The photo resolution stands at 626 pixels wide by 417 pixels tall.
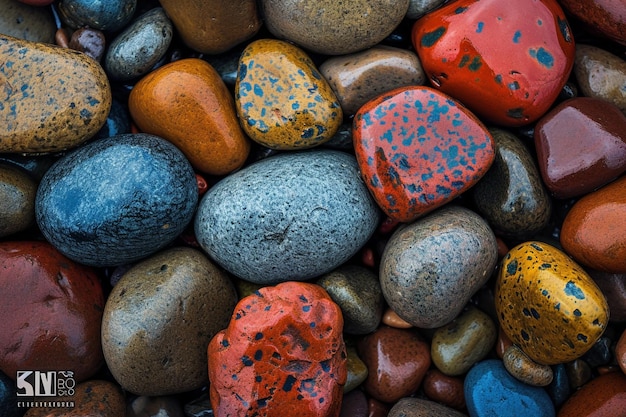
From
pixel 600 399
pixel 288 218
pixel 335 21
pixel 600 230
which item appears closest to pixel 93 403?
pixel 288 218

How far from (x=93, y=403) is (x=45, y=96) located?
144 cm

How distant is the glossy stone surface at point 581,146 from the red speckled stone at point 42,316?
2.31 metres

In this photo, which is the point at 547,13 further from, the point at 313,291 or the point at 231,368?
the point at 231,368

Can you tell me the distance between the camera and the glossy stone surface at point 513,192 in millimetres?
2523

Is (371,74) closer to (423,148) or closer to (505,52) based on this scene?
(423,148)

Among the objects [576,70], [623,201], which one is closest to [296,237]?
[623,201]

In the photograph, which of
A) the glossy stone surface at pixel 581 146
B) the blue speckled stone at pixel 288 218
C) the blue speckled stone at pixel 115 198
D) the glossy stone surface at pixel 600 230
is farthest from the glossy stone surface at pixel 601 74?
the blue speckled stone at pixel 115 198

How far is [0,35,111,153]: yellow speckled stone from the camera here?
246 centimetres

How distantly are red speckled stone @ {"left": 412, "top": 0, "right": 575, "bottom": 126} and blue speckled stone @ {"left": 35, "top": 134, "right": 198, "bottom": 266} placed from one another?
4.44 ft

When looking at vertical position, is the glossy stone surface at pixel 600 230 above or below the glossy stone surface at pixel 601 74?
below

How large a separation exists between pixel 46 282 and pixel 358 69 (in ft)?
5.93

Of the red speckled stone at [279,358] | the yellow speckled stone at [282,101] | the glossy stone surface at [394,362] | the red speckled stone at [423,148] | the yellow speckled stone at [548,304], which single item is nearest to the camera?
the yellow speckled stone at [548,304]

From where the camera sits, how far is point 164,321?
2.47 metres

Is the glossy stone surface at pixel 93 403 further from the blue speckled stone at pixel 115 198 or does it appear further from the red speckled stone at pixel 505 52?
the red speckled stone at pixel 505 52
